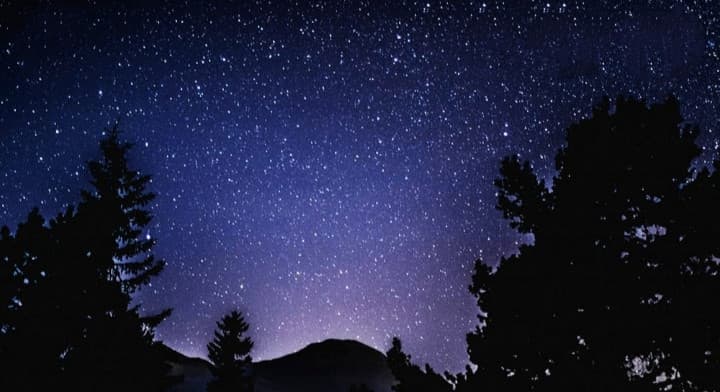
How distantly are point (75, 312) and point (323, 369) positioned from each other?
122m

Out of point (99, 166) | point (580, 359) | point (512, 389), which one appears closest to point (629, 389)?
point (580, 359)

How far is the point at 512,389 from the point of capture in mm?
7332

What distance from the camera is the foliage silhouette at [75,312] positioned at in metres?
10.5

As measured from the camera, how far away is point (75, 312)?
448 inches

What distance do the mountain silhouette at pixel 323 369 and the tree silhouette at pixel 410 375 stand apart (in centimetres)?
8723

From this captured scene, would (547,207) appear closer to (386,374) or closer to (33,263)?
(33,263)

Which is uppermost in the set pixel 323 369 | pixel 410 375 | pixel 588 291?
pixel 323 369

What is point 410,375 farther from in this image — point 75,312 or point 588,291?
point 75,312

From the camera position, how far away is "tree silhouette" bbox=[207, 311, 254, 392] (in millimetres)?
24734

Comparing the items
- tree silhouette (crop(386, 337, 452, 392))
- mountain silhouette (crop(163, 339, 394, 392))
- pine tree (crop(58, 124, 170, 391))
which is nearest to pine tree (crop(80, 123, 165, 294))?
pine tree (crop(58, 124, 170, 391))

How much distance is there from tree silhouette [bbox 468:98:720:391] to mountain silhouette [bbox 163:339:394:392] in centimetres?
8790

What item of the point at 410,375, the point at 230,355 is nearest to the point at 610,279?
the point at 410,375

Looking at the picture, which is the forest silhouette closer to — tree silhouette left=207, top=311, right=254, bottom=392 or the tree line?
the tree line

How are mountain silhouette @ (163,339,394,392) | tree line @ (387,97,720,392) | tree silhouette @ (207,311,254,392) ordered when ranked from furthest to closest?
1. mountain silhouette @ (163,339,394,392)
2. tree silhouette @ (207,311,254,392)
3. tree line @ (387,97,720,392)
